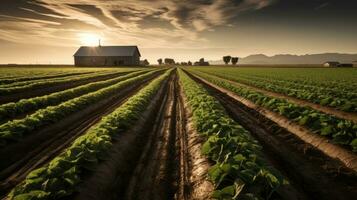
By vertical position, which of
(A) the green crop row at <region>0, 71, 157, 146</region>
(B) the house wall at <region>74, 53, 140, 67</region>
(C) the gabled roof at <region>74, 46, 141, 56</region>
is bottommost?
(A) the green crop row at <region>0, 71, 157, 146</region>

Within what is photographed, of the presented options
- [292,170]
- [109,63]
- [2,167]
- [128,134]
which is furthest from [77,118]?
[109,63]

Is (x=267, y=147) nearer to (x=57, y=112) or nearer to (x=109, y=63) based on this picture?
(x=57, y=112)

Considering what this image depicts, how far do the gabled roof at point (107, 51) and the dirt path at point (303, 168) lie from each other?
305 feet

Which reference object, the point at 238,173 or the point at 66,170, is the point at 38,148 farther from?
the point at 238,173

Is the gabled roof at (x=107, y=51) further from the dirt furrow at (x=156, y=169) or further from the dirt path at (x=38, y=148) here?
the dirt furrow at (x=156, y=169)

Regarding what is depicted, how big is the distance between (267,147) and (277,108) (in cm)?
533

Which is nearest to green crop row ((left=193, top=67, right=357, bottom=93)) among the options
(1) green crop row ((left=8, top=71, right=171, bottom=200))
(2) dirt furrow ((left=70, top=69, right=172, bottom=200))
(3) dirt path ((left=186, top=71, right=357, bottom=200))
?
(3) dirt path ((left=186, top=71, right=357, bottom=200))

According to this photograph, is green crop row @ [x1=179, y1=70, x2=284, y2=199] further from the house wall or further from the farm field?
the house wall

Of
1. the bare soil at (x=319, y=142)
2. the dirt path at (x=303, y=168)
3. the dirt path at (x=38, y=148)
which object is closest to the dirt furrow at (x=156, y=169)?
the dirt path at (x=303, y=168)

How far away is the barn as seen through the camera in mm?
99375

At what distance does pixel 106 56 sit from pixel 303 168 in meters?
98.4

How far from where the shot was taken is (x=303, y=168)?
7.82 m

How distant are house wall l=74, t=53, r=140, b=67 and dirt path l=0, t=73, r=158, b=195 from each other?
288ft

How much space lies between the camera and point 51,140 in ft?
33.8
